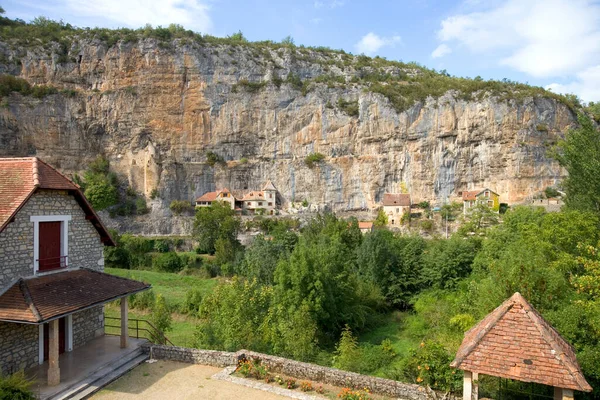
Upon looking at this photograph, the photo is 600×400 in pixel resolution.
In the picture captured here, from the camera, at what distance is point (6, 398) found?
721 cm

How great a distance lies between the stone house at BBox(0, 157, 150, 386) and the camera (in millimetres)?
9047

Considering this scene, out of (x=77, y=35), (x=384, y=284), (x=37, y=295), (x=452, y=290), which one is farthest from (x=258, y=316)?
(x=77, y=35)

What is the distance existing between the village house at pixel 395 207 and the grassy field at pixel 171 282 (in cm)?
2450

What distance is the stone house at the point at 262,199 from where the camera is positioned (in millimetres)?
50812

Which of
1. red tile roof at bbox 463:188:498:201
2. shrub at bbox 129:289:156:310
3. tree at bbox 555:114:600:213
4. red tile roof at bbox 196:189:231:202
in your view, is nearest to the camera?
tree at bbox 555:114:600:213

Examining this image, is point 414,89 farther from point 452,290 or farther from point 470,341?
point 470,341

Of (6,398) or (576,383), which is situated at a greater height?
(576,383)

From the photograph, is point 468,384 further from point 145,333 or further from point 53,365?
point 145,333

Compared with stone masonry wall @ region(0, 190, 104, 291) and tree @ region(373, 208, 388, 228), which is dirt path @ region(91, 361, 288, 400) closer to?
stone masonry wall @ region(0, 190, 104, 291)

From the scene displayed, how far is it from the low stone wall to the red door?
11.5ft

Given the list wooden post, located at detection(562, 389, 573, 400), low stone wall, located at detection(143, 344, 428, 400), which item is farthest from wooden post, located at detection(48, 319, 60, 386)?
wooden post, located at detection(562, 389, 573, 400)

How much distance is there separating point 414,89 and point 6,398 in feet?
171

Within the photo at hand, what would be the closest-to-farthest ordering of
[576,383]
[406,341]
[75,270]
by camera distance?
[576,383] → [75,270] → [406,341]

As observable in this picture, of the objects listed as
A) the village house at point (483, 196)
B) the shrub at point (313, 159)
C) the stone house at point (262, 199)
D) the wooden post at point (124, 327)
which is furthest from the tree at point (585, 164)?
the stone house at point (262, 199)
